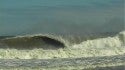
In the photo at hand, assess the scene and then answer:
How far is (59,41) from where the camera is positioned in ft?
79.3

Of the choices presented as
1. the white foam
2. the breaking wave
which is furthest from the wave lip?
the white foam

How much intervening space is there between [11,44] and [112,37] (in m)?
6.54

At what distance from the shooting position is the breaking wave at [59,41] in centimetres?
2316

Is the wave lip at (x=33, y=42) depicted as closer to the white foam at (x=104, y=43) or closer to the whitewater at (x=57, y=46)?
the whitewater at (x=57, y=46)

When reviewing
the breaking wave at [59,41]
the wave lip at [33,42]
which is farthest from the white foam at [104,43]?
the wave lip at [33,42]

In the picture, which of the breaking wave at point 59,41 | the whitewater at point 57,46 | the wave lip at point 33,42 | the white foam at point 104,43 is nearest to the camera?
the whitewater at point 57,46

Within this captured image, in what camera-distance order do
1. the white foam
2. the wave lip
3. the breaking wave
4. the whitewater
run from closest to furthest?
the whitewater, the wave lip, the breaking wave, the white foam

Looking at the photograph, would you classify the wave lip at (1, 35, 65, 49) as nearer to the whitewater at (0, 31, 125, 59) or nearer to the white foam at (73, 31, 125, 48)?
the whitewater at (0, 31, 125, 59)

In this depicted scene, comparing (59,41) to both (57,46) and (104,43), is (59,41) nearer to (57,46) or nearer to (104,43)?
(57,46)

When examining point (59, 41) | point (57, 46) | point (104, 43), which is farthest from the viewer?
point (104, 43)

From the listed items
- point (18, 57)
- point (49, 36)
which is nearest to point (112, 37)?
point (49, 36)

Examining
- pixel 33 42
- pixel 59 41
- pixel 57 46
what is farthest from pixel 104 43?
pixel 33 42

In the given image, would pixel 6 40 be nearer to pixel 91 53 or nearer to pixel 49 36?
pixel 49 36

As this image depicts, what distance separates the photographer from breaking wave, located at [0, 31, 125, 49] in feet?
76.0
